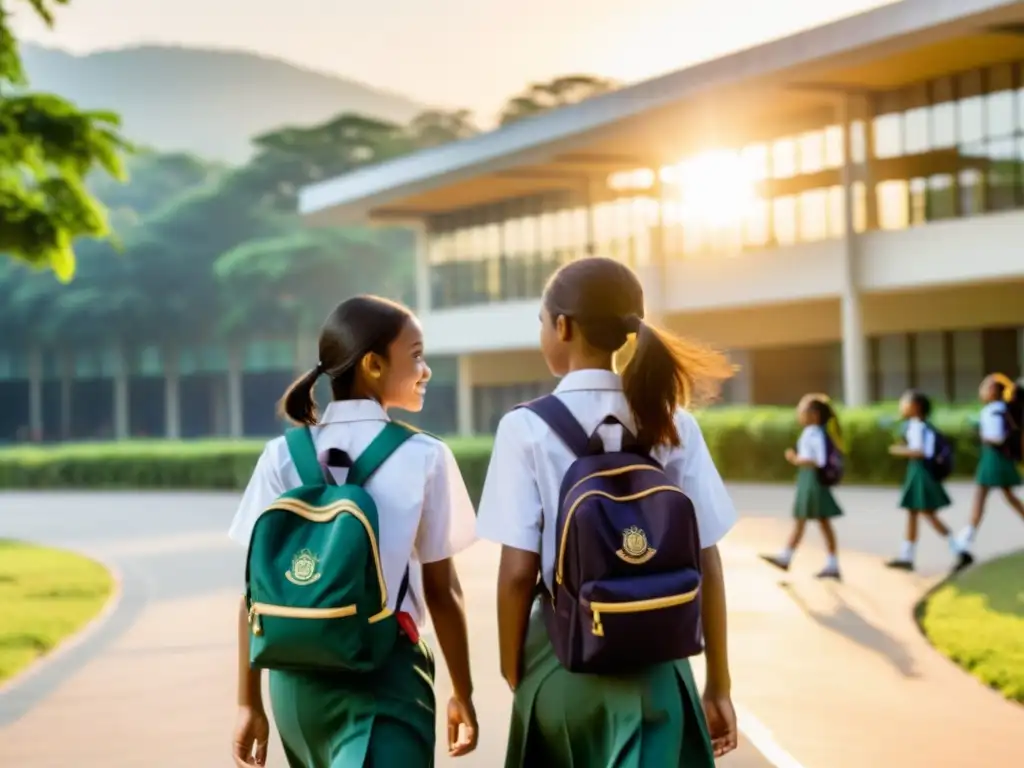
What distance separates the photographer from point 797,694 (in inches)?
331

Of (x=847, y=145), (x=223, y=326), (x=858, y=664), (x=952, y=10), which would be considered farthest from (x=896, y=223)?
(x=223, y=326)

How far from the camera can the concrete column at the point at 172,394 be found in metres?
82.2

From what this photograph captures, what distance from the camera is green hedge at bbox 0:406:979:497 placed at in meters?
27.0

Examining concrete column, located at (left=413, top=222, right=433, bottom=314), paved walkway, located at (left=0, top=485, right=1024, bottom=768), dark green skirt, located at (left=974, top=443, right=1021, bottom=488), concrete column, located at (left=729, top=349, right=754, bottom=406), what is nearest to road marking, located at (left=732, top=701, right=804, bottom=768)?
paved walkway, located at (left=0, top=485, right=1024, bottom=768)

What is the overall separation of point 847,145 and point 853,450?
11.8 metres

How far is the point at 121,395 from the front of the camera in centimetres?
8444

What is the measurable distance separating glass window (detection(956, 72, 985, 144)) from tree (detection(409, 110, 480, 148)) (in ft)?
177

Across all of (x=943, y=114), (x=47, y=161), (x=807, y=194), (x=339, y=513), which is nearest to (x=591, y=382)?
(x=339, y=513)

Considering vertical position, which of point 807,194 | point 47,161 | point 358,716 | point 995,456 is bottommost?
point 995,456

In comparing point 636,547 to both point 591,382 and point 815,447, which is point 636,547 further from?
point 815,447

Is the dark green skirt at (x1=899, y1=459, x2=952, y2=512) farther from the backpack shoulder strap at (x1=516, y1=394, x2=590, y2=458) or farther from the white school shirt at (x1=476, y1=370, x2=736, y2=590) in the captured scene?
the backpack shoulder strap at (x1=516, y1=394, x2=590, y2=458)

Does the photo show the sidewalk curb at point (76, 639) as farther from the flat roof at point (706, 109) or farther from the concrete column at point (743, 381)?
the concrete column at point (743, 381)

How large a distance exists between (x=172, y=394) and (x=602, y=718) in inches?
3236

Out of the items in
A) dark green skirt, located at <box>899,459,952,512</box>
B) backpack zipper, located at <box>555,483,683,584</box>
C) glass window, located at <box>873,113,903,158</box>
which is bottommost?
dark green skirt, located at <box>899,459,952,512</box>
